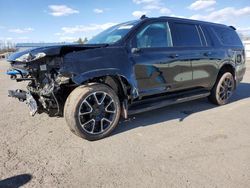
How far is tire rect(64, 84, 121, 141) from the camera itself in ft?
12.3

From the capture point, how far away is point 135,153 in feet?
11.5

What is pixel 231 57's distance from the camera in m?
6.20

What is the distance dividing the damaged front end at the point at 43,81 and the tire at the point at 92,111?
226 millimetres

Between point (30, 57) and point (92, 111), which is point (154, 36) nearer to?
→ point (92, 111)

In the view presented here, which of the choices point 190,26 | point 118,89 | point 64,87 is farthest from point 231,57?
point 64,87

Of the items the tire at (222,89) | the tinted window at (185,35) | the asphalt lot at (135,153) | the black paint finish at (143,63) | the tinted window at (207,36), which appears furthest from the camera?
the tire at (222,89)

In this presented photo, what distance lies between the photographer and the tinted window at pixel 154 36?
14.5ft

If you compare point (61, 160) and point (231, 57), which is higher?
point (231, 57)

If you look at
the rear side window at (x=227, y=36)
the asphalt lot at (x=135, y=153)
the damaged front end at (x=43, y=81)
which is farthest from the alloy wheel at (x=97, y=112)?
the rear side window at (x=227, y=36)

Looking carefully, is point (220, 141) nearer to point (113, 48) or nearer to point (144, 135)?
point (144, 135)

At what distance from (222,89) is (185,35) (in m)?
1.83

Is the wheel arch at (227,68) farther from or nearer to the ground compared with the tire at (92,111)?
farther from the ground

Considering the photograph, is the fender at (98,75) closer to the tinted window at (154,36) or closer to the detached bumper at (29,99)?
the tinted window at (154,36)

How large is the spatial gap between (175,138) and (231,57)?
10.7 ft
